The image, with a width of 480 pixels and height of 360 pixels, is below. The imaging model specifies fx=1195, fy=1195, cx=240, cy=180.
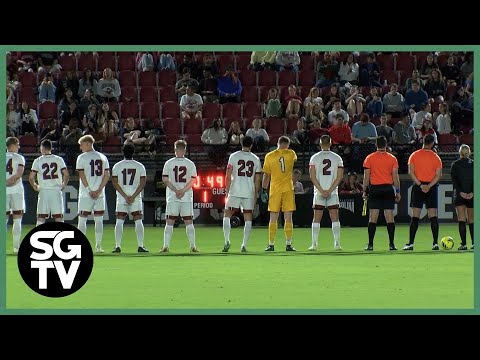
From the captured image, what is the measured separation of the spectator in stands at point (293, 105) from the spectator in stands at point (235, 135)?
187 centimetres

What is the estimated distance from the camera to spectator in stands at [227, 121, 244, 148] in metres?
26.6

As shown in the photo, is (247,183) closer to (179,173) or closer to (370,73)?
(179,173)

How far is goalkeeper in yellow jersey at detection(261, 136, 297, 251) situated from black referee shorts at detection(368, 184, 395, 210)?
132 cm

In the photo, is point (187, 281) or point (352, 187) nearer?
point (187, 281)

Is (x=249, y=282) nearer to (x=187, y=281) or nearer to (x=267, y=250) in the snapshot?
(x=187, y=281)

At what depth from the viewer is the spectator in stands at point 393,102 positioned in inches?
1126

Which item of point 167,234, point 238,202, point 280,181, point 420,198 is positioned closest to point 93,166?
point 167,234

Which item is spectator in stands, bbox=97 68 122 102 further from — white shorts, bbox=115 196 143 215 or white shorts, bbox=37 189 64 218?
white shorts, bbox=115 196 143 215

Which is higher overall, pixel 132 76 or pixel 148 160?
pixel 132 76

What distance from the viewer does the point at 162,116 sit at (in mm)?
29469

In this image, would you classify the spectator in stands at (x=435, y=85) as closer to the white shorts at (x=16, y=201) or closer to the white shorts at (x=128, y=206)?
the white shorts at (x=128, y=206)

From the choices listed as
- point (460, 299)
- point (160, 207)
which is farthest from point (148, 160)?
point (460, 299)

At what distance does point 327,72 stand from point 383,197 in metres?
10.7

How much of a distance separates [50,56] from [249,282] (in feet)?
58.8
